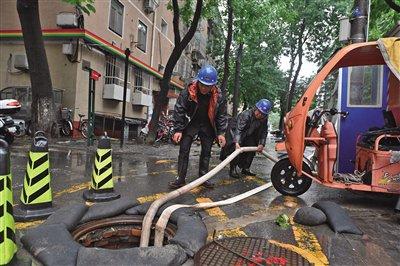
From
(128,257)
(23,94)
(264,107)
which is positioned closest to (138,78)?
(23,94)

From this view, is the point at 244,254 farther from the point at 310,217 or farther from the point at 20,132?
the point at 20,132

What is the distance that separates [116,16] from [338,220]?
1751 cm

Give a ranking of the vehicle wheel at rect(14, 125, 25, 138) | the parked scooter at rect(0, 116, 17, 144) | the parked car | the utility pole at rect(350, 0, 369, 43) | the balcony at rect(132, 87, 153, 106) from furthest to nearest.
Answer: the balcony at rect(132, 87, 153, 106), the parked car, the vehicle wheel at rect(14, 125, 25, 138), the parked scooter at rect(0, 116, 17, 144), the utility pole at rect(350, 0, 369, 43)

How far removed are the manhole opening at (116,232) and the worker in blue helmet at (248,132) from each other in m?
3.82

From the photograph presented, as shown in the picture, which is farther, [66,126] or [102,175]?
[66,126]

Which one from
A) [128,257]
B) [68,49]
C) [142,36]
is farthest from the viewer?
[142,36]

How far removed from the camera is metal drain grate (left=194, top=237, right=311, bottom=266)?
301 cm

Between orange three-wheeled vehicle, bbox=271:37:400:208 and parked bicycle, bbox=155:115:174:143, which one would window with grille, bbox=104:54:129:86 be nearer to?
parked bicycle, bbox=155:115:174:143

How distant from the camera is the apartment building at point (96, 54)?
52.2 ft

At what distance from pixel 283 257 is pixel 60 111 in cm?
1371

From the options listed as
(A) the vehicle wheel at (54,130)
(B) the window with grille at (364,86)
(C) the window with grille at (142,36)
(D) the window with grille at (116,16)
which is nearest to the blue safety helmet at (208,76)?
(B) the window with grille at (364,86)

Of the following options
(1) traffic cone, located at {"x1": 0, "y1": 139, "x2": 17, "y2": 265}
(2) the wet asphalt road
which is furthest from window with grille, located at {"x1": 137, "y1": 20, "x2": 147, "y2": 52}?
(1) traffic cone, located at {"x1": 0, "y1": 139, "x2": 17, "y2": 265}

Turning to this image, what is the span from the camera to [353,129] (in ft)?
22.3

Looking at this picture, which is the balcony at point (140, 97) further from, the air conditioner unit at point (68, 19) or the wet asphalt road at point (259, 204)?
the wet asphalt road at point (259, 204)
